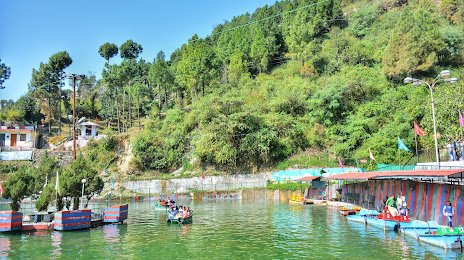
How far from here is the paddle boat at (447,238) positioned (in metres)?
14.4

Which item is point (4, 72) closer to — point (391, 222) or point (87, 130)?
point (87, 130)

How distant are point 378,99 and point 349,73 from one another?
341 inches

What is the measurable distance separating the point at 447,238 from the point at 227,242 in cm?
1023

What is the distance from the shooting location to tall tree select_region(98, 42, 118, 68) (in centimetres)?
7638

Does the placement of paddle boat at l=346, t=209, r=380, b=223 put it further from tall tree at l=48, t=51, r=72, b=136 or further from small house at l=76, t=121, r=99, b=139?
tall tree at l=48, t=51, r=72, b=136

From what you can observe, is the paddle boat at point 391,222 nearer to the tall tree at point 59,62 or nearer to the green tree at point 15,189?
the green tree at point 15,189

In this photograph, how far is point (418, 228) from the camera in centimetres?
1741

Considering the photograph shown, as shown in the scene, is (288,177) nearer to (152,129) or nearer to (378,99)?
(378,99)

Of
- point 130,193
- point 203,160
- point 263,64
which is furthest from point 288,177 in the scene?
point 263,64

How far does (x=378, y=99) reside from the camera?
5262cm

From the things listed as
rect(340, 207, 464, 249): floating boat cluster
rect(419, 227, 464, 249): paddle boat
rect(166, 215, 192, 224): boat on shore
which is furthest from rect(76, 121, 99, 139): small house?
rect(419, 227, 464, 249): paddle boat

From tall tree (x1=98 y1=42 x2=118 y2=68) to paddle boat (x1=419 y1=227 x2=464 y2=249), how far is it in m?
73.1

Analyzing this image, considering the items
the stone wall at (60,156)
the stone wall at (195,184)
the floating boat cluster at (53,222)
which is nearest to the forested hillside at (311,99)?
the stone wall at (195,184)

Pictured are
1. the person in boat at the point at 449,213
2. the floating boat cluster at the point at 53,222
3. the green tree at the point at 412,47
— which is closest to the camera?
the person in boat at the point at 449,213
